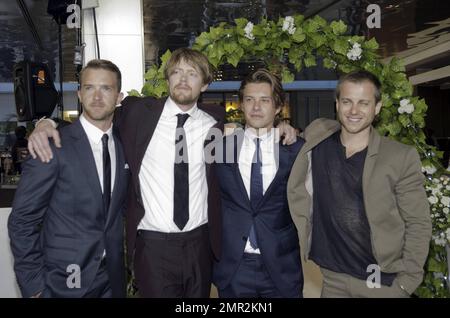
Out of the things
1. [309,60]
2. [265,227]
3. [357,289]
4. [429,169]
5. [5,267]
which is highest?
[309,60]

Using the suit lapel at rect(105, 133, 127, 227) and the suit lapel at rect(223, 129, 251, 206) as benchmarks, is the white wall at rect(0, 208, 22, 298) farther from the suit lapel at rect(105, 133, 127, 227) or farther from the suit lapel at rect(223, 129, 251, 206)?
the suit lapel at rect(223, 129, 251, 206)

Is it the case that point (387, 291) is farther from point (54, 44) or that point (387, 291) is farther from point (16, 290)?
point (54, 44)

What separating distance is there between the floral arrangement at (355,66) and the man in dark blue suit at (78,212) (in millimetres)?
903

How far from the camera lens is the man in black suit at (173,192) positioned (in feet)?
8.12

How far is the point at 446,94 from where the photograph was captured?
19.2 metres

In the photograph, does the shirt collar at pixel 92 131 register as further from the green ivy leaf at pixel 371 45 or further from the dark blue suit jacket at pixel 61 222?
the green ivy leaf at pixel 371 45

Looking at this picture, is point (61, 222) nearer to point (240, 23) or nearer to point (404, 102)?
point (240, 23)

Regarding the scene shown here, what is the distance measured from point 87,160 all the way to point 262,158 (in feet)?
2.99

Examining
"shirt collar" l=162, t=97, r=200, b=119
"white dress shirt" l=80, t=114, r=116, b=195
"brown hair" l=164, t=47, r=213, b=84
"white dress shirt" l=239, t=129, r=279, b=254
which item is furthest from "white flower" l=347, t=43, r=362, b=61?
"white dress shirt" l=80, t=114, r=116, b=195

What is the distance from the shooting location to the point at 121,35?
5223 millimetres

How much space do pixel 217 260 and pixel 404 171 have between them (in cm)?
105

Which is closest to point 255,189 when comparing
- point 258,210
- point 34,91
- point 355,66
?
point 258,210

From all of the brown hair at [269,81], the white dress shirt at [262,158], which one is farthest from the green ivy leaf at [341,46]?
the white dress shirt at [262,158]
